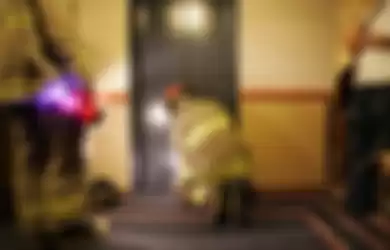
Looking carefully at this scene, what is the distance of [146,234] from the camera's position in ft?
11.5

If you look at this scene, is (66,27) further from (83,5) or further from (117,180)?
(117,180)

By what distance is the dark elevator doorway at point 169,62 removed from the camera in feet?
15.7

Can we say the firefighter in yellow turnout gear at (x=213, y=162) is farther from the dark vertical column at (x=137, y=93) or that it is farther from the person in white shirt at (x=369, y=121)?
the dark vertical column at (x=137, y=93)

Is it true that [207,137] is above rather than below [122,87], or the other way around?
below

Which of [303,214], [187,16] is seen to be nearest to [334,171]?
[303,214]

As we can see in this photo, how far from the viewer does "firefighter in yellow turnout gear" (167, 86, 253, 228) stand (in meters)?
3.69

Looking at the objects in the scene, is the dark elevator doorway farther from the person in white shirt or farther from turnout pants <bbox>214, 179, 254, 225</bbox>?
the person in white shirt

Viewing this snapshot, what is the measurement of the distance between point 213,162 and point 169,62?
1.37m

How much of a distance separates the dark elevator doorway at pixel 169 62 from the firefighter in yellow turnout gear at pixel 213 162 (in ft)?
2.44

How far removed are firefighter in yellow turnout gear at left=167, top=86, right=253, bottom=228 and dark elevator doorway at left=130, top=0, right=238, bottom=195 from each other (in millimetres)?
743

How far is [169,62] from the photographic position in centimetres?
482

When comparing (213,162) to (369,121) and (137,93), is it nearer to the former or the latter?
(369,121)

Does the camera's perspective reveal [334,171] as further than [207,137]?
Yes

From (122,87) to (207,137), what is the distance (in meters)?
1.24
